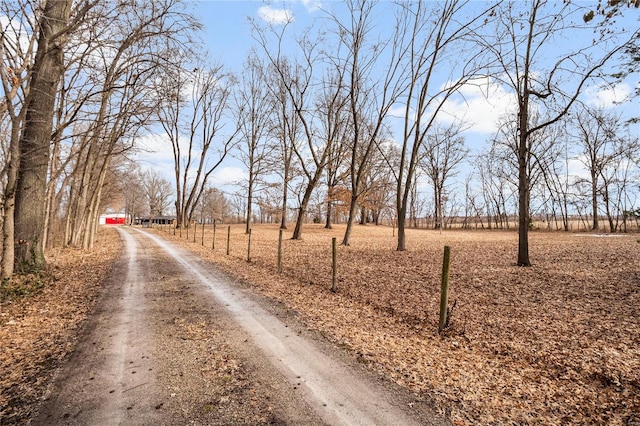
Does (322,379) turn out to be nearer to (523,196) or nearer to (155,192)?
(523,196)

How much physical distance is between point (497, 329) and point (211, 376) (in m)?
4.77

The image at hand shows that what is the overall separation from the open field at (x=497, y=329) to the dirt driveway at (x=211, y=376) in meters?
0.58

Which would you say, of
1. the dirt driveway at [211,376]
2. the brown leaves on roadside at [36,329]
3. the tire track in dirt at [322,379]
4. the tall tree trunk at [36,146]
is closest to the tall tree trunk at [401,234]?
the dirt driveway at [211,376]

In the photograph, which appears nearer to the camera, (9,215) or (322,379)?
(322,379)

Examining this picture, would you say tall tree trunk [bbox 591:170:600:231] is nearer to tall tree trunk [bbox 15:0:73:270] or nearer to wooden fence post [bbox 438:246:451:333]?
wooden fence post [bbox 438:246:451:333]

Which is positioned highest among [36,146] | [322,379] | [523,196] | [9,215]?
[36,146]

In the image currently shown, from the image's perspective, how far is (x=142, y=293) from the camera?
779cm

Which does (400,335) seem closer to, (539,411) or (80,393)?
(539,411)

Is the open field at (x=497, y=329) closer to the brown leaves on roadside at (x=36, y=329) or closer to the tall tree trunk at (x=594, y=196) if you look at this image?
the brown leaves on roadside at (x=36, y=329)

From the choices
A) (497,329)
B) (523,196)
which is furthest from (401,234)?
(497,329)

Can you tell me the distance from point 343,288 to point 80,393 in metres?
6.24

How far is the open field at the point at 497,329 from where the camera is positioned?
3725mm

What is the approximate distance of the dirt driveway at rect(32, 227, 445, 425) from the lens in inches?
127

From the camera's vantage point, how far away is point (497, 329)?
19.4 feet
